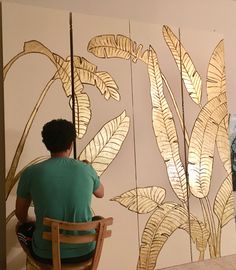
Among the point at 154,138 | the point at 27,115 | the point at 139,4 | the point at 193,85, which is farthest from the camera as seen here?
the point at 139,4

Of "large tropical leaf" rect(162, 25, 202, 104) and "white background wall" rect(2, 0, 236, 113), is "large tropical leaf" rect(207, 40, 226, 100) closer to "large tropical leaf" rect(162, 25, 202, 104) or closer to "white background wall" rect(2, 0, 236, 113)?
"large tropical leaf" rect(162, 25, 202, 104)

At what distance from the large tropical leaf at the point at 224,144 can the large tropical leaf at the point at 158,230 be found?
62 cm

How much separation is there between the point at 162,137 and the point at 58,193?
4.00 feet

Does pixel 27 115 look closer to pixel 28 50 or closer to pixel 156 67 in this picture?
pixel 28 50

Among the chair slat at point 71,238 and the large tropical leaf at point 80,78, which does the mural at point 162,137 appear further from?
the chair slat at point 71,238

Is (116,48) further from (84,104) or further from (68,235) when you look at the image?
(68,235)

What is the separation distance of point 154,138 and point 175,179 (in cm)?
40

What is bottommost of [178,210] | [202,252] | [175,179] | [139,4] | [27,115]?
[202,252]

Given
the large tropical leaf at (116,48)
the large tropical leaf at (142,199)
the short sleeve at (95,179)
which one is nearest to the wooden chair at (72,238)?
the short sleeve at (95,179)

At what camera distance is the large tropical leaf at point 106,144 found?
2.45 m

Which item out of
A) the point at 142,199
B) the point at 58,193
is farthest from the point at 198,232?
the point at 58,193

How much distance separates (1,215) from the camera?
2373 mm

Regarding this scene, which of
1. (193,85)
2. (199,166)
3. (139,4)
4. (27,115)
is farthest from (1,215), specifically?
(139,4)

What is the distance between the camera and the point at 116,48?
2568 mm
